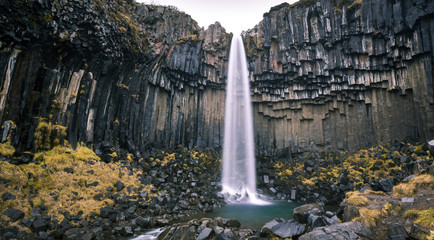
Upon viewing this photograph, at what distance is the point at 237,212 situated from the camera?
15.4 m

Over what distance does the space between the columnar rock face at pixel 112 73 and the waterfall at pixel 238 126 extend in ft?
3.24

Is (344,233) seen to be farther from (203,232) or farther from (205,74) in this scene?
(205,74)

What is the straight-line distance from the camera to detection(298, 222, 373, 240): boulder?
20.4ft

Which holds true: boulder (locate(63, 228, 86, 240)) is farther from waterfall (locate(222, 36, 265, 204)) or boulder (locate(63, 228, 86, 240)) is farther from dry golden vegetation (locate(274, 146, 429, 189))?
dry golden vegetation (locate(274, 146, 429, 189))

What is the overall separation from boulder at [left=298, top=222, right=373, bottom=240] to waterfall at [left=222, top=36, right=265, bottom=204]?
1667 cm

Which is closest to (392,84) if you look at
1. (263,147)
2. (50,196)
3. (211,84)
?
(263,147)

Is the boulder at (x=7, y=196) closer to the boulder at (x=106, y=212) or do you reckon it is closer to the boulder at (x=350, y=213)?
the boulder at (x=106, y=212)

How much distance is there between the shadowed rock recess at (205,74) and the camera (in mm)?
13609

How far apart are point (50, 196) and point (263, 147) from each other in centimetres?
2031

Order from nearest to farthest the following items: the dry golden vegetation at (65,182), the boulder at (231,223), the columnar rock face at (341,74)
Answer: the dry golden vegetation at (65,182) → the boulder at (231,223) → the columnar rock face at (341,74)

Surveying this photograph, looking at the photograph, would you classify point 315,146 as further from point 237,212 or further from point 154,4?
point 154,4

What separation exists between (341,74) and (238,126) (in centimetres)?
1212

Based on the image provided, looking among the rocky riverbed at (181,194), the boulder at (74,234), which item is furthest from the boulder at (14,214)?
the boulder at (74,234)

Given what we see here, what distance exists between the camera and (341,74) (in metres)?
23.1
